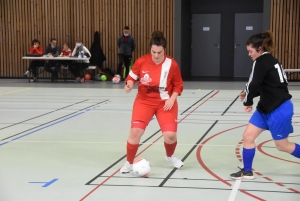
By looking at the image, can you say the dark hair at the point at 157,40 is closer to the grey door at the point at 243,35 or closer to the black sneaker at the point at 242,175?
the black sneaker at the point at 242,175

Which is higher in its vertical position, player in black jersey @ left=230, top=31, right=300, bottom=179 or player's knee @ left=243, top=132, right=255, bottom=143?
player in black jersey @ left=230, top=31, right=300, bottom=179

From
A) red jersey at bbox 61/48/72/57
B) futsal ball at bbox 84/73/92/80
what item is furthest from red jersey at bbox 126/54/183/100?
futsal ball at bbox 84/73/92/80

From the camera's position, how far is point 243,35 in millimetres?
20578

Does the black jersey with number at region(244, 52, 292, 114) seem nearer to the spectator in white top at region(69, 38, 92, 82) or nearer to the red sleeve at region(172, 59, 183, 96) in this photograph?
the red sleeve at region(172, 59, 183, 96)

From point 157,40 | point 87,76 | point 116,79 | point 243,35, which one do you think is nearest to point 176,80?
point 157,40

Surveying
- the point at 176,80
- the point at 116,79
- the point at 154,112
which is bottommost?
the point at 116,79

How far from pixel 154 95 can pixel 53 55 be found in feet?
42.1

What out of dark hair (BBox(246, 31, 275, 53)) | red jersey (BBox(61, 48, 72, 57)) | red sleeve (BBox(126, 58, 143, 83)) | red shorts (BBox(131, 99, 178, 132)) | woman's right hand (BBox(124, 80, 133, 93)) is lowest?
red shorts (BBox(131, 99, 178, 132))

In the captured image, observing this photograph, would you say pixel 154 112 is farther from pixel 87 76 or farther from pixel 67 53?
pixel 87 76

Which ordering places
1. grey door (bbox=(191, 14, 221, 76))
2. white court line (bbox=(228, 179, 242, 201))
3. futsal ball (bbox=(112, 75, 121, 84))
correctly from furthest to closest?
grey door (bbox=(191, 14, 221, 76))
futsal ball (bbox=(112, 75, 121, 84))
white court line (bbox=(228, 179, 242, 201))

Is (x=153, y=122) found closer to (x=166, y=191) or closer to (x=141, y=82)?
(x=141, y=82)

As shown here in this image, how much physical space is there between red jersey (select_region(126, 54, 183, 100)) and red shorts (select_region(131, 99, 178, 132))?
3.0 inches

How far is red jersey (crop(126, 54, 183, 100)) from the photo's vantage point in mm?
5543

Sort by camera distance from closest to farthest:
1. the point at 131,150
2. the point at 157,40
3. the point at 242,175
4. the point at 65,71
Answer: the point at 242,175 < the point at 157,40 < the point at 131,150 < the point at 65,71
